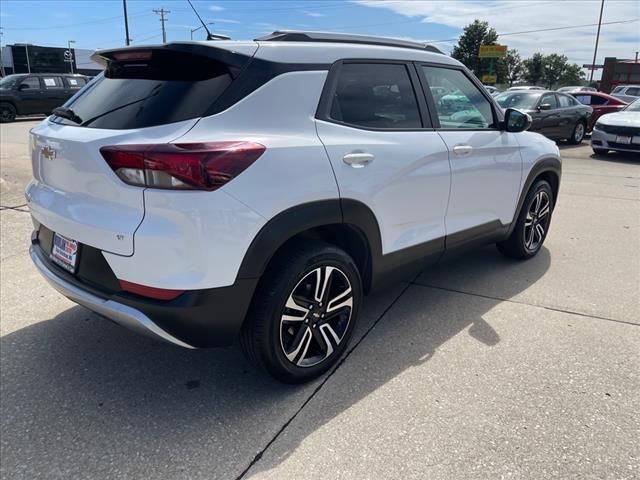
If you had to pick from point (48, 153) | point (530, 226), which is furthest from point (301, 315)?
point (530, 226)

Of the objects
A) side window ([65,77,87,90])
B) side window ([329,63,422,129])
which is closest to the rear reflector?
side window ([329,63,422,129])

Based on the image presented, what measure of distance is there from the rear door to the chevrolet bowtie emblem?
135 cm

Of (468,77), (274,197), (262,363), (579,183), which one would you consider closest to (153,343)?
(262,363)

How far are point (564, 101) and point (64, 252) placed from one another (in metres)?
14.3

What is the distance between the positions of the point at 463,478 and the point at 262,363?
3.53ft

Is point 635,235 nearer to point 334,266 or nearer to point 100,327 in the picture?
point 334,266

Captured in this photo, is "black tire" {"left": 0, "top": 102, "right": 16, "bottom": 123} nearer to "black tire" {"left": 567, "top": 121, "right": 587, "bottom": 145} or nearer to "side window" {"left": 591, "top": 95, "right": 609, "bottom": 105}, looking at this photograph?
"black tire" {"left": 567, "top": 121, "right": 587, "bottom": 145}

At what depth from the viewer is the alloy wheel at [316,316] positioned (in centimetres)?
268

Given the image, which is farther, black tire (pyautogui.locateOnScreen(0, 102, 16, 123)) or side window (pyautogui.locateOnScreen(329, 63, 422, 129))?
black tire (pyautogui.locateOnScreen(0, 102, 16, 123))

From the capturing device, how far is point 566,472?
2242 millimetres

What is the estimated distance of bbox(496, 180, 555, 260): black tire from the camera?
458 cm

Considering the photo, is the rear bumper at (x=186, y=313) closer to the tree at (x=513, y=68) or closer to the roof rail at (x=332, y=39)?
the roof rail at (x=332, y=39)

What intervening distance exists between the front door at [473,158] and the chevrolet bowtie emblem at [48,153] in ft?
7.52

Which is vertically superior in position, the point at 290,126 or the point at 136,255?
the point at 290,126
